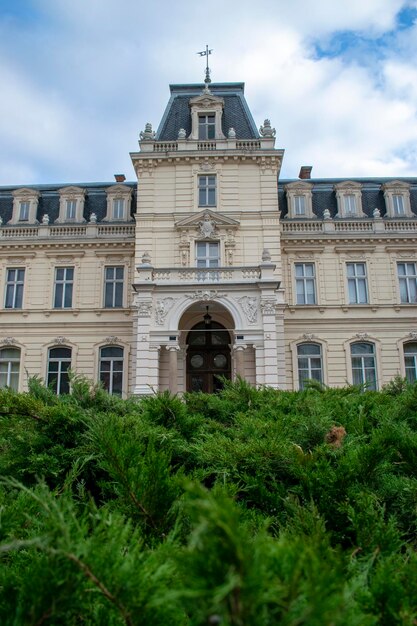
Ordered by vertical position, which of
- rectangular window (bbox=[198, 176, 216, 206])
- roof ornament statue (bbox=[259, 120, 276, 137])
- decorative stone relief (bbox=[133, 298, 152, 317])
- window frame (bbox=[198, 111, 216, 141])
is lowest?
decorative stone relief (bbox=[133, 298, 152, 317])

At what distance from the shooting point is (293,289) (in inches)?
873

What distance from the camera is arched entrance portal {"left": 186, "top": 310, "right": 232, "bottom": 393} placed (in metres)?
21.5

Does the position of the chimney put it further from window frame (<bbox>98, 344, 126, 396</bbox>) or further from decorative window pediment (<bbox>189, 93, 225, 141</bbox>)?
window frame (<bbox>98, 344, 126, 396</bbox>)

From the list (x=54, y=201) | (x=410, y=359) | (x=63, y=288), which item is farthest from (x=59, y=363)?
(x=410, y=359)

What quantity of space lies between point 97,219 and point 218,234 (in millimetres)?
6500

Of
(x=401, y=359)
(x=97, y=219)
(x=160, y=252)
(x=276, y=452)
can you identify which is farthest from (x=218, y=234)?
(x=276, y=452)

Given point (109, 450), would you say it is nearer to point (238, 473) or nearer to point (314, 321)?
point (238, 473)

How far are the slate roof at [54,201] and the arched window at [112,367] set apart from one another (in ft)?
20.8

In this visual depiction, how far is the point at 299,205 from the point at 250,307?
25.4ft

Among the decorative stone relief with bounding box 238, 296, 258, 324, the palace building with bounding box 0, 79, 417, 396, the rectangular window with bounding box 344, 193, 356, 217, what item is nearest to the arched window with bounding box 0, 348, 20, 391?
the palace building with bounding box 0, 79, 417, 396

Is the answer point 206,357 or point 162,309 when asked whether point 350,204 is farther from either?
point 162,309

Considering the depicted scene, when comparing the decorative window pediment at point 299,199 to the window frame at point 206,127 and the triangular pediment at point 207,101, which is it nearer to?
the window frame at point 206,127

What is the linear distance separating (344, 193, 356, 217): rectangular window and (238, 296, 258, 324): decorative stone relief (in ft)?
26.5

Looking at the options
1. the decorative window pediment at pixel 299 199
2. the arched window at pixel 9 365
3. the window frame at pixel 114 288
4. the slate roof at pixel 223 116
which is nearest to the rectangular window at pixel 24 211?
the window frame at pixel 114 288
